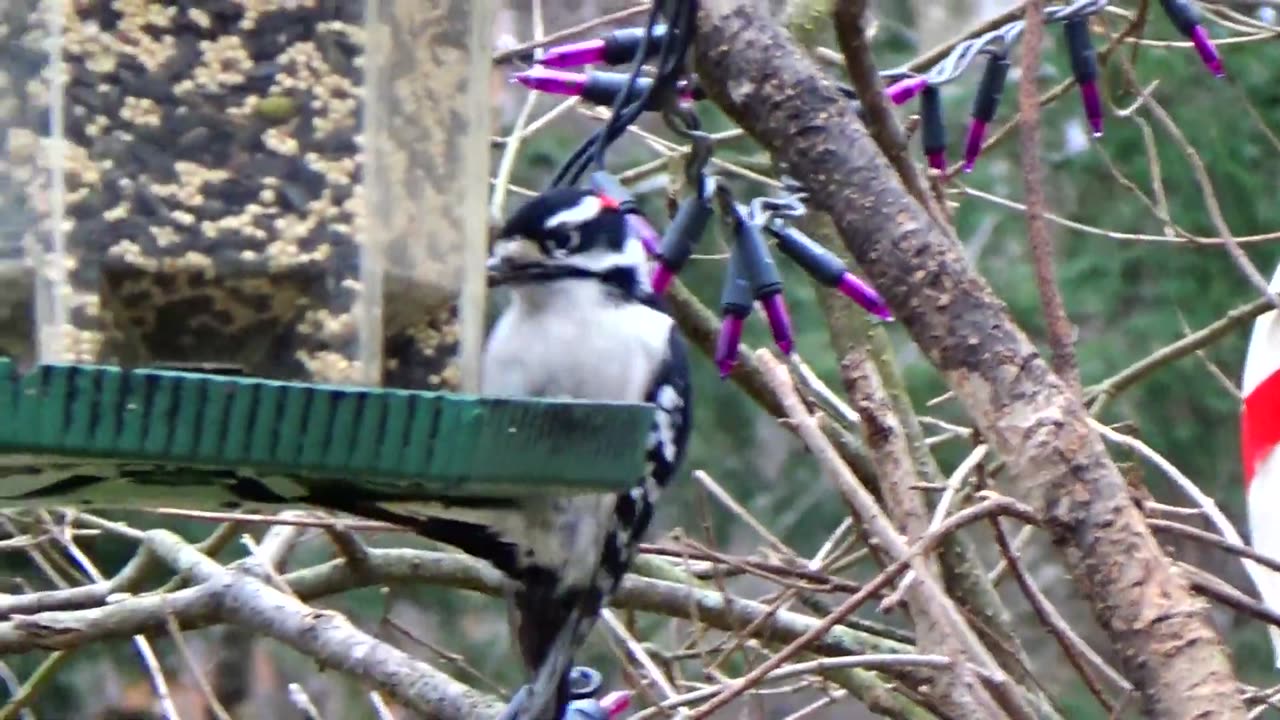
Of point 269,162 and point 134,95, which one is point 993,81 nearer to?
point 269,162

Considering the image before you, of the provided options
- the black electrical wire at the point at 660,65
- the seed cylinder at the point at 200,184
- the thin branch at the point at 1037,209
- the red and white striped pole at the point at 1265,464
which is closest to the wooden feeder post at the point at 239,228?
the seed cylinder at the point at 200,184

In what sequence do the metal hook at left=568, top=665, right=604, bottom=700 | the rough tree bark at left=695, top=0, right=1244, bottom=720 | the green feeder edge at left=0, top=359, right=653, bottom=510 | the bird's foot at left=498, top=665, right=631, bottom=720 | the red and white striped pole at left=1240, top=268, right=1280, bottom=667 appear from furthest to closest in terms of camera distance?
the red and white striped pole at left=1240, top=268, right=1280, bottom=667 → the metal hook at left=568, top=665, right=604, bottom=700 → the bird's foot at left=498, top=665, right=631, bottom=720 → the rough tree bark at left=695, top=0, right=1244, bottom=720 → the green feeder edge at left=0, top=359, right=653, bottom=510

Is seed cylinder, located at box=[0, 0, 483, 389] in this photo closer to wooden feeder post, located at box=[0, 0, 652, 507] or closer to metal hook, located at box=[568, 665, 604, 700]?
wooden feeder post, located at box=[0, 0, 652, 507]

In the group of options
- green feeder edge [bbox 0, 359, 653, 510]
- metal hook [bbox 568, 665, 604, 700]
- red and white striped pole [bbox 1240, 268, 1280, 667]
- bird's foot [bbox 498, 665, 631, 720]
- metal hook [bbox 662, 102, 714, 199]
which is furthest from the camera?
red and white striped pole [bbox 1240, 268, 1280, 667]

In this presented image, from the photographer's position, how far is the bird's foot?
5.23ft

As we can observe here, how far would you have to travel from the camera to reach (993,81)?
5.65ft

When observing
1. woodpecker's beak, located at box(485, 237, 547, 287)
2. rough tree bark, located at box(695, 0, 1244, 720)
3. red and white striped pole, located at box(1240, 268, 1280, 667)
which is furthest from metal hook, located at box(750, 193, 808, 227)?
red and white striped pole, located at box(1240, 268, 1280, 667)

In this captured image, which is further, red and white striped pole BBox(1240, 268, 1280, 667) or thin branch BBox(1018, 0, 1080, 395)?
red and white striped pole BBox(1240, 268, 1280, 667)

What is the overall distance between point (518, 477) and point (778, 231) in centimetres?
33

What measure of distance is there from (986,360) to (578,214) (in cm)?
41

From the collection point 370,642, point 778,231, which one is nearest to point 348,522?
point 370,642

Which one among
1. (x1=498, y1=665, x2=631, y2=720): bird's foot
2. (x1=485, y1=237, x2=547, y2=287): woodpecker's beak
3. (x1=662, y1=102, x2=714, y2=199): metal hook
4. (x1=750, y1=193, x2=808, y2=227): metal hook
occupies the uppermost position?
(x1=662, y1=102, x2=714, y2=199): metal hook

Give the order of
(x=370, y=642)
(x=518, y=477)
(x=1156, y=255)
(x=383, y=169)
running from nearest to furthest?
1. (x=518, y=477)
2. (x=383, y=169)
3. (x=370, y=642)
4. (x=1156, y=255)

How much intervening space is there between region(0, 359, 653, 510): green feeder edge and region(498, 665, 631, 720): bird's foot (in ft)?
0.91
